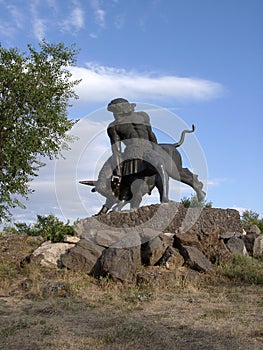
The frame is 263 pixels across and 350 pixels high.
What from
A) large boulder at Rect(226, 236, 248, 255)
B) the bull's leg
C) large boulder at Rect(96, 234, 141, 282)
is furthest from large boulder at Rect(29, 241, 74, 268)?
large boulder at Rect(226, 236, 248, 255)

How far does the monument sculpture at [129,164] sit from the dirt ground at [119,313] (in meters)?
3.29

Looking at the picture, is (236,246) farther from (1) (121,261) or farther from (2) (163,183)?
(1) (121,261)

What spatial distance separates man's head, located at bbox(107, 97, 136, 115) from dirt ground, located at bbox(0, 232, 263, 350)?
14.9 feet

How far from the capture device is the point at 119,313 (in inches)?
296

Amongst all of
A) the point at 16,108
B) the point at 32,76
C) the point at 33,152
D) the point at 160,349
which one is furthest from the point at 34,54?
the point at 160,349

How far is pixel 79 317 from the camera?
288 inches

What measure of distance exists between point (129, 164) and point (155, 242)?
308 cm

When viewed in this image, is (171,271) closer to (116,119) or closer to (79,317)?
(79,317)

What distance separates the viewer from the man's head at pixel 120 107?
13023mm

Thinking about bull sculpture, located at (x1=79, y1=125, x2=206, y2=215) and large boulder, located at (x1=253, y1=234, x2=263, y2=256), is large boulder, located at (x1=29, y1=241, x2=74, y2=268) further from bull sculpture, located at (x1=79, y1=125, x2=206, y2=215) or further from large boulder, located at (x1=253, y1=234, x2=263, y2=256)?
large boulder, located at (x1=253, y1=234, x2=263, y2=256)

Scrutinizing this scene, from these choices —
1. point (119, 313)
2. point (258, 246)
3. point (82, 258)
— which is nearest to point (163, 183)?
point (258, 246)

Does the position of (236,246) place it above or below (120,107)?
below

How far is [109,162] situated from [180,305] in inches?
226

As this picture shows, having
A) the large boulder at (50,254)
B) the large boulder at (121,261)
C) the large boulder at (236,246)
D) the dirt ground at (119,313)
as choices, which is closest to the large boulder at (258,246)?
the large boulder at (236,246)
